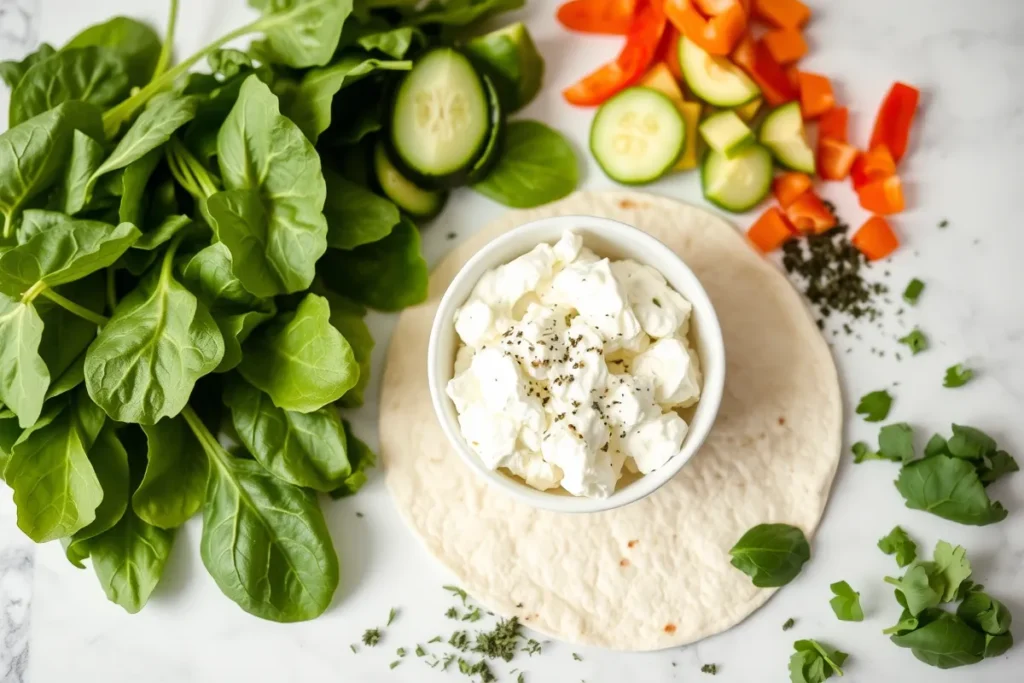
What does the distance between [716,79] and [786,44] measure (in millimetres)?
170

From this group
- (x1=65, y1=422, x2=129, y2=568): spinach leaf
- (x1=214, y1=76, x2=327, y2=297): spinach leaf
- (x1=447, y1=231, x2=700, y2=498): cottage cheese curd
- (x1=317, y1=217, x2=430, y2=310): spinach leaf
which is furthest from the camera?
A: (x1=317, y1=217, x2=430, y2=310): spinach leaf

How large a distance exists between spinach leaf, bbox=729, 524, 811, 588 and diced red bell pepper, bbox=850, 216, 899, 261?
55cm

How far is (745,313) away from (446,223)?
23.9 inches

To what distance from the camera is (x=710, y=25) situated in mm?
1602

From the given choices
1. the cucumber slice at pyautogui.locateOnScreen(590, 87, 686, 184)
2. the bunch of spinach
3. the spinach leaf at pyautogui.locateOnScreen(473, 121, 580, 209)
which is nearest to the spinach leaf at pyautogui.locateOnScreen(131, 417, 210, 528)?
the bunch of spinach

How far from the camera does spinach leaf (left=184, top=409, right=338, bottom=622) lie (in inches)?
61.0

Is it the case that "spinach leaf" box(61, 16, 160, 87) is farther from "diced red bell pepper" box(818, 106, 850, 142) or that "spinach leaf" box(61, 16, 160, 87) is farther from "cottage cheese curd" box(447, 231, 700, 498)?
"diced red bell pepper" box(818, 106, 850, 142)

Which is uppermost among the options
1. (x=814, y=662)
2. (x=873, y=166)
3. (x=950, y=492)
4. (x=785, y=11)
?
(x=785, y=11)

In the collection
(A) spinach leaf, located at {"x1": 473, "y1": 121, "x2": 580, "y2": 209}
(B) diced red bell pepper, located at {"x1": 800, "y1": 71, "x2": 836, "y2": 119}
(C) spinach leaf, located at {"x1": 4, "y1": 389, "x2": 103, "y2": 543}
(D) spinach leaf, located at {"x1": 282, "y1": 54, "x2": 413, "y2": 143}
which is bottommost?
(C) spinach leaf, located at {"x1": 4, "y1": 389, "x2": 103, "y2": 543}

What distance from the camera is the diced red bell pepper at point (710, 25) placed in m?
1.58

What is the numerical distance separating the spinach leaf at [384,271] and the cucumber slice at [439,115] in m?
0.13

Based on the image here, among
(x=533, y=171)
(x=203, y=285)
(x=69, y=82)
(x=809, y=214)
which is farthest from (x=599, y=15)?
(x=69, y=82)

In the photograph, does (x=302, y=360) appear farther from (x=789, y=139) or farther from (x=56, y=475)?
(x=789, y=139)

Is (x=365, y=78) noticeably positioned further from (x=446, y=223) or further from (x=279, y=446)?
(x=279, y=446)
